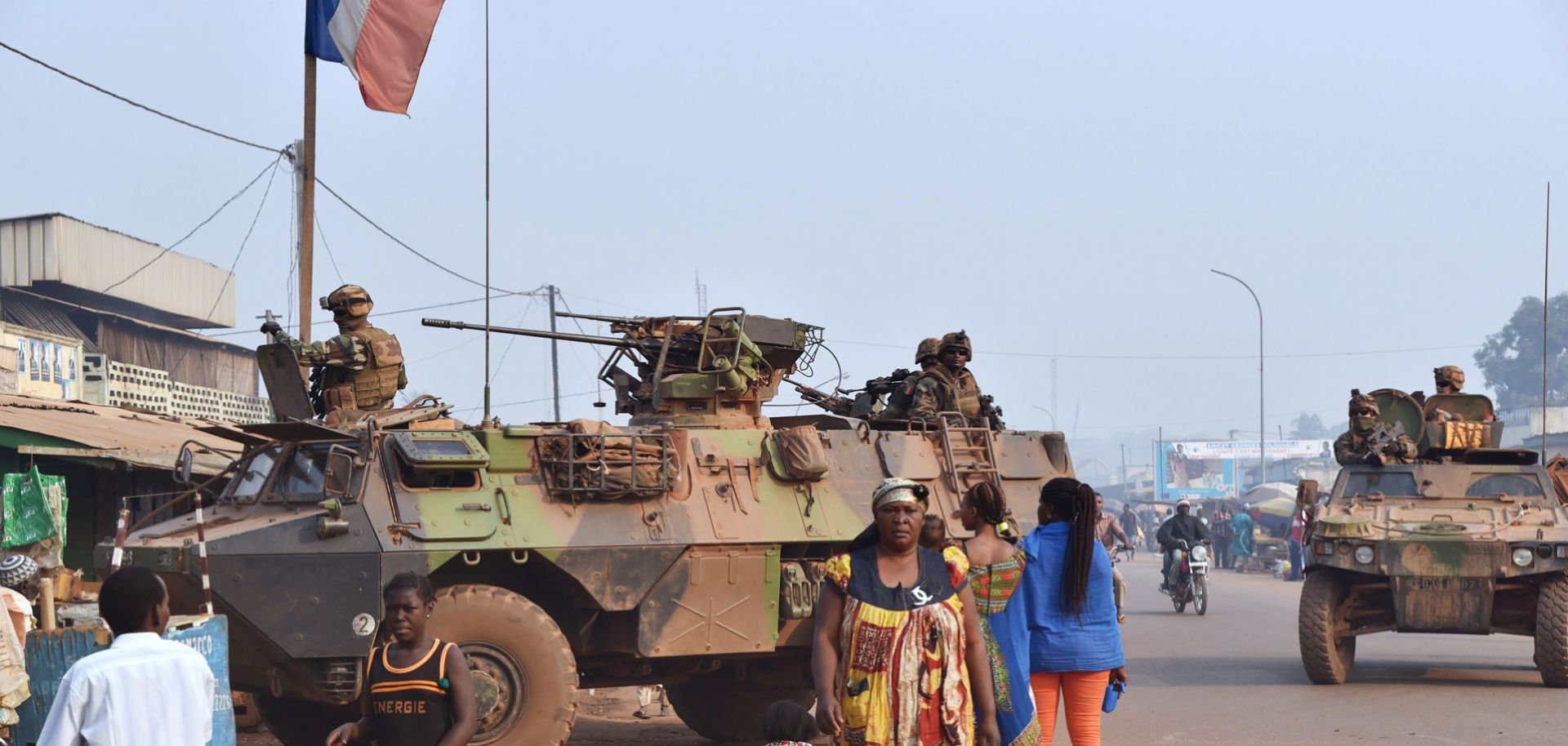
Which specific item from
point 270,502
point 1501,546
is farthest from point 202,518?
point 1501,546

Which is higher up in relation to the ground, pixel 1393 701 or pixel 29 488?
pixel 29 488

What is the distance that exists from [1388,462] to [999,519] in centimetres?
892

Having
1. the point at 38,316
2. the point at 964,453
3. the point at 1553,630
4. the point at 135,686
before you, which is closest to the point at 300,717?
the point at 964,453

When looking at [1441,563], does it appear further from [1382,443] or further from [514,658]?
[514,658]

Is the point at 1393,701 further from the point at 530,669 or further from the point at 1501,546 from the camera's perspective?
the point at 530,669

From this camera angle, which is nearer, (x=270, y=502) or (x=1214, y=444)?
(x=270, y=502)

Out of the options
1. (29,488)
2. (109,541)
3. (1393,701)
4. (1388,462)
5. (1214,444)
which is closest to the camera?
(109,541)

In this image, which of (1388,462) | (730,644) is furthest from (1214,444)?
(730,644)

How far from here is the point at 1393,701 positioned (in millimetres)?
12328

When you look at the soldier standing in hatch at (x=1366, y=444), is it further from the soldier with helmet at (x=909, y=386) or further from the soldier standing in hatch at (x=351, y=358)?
the soldier standing in hatch at (x=351, y=358)

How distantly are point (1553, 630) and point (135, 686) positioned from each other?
11035 mm

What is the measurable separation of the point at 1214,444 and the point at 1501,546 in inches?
2750

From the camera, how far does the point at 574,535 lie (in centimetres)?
996

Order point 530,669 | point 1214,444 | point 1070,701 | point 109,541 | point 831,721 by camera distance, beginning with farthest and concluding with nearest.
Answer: point 1214,444, point 109,541, point 530,669, point 1070,701, point 831,721
